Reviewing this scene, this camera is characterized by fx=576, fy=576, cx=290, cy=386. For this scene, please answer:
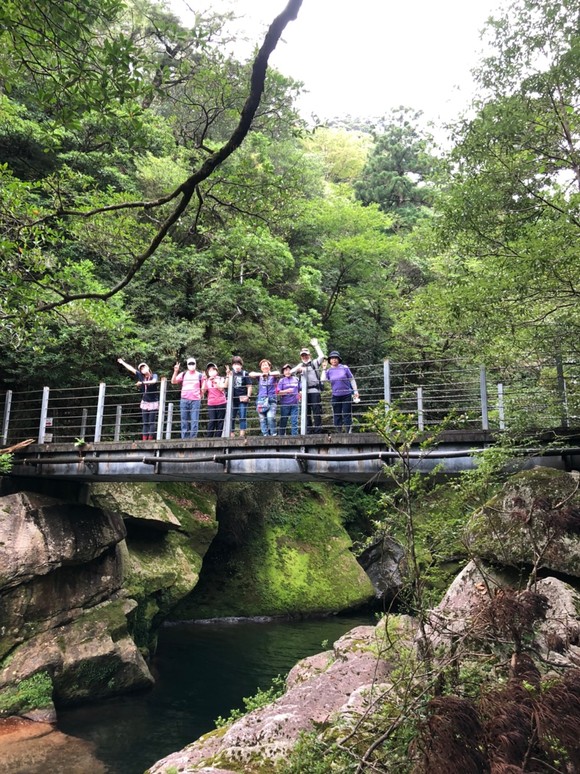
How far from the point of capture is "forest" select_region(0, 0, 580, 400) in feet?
16.3

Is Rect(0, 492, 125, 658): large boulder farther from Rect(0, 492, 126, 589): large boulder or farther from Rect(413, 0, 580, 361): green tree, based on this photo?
Rect(413, 0, 580, 361): green tree

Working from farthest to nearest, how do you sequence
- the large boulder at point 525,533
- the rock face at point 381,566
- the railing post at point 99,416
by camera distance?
1. the rock face at point 381,566
2. the railing post at point 99,416
3. the large boulder at point 525,533

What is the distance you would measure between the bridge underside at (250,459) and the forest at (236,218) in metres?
1.54

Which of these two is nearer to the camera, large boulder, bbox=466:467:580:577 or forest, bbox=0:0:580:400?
forest, bbox=0:0:580:400

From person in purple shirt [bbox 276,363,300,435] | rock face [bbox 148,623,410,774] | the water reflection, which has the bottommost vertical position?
the water reflection

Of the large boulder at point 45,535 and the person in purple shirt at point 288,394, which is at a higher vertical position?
the person in purple shirt at point 288,394

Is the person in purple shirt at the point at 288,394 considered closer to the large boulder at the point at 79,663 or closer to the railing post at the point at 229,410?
the railing post at the point at 229,410

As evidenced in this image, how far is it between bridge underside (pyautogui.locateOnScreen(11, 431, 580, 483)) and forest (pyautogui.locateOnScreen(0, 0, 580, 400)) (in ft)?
5.07

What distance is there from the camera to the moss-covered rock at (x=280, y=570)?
53.3 ft

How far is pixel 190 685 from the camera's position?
1137cm

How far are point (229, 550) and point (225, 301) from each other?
24.7 ft

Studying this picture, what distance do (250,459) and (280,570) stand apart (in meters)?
8.47

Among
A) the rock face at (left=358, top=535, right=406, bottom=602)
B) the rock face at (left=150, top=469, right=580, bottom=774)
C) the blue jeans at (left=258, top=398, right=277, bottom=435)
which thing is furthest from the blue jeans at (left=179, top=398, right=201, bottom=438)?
the rock face at (left=358, top=535, right=406, bottom=602)

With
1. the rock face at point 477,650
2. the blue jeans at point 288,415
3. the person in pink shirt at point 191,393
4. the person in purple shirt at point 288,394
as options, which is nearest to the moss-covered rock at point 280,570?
the person in pink shirt at point 191,393
